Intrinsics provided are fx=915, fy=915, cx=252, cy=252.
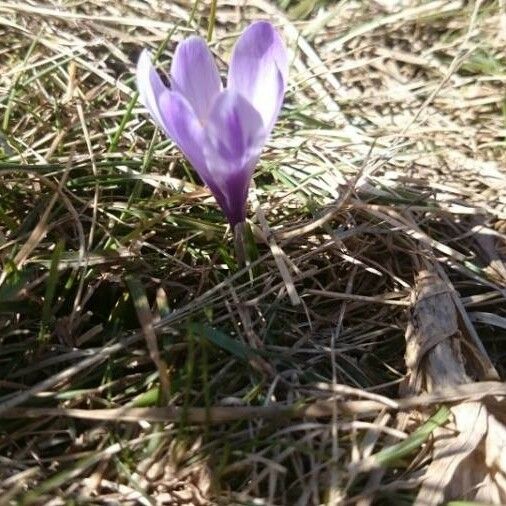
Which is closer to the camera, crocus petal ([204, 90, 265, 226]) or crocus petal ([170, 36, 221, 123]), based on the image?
crocus petal ([204, 90, 265, 226])

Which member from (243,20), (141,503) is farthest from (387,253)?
(243,20)

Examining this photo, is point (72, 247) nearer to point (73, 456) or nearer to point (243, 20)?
point (73, 456)

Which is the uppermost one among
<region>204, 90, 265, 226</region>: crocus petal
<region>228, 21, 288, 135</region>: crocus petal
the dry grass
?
<region>228, 21, 288, 135</region>: crocus petal

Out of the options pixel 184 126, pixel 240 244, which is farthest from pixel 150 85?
pixel 240 244

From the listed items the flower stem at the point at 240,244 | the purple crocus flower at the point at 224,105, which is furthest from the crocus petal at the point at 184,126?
the flower stem at the point at 240,244

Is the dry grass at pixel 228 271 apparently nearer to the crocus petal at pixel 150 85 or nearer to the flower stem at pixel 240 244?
the flower stem at pixel 240 244

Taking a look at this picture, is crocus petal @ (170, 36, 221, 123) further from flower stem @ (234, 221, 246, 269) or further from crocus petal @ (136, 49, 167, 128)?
flower stem @ (234, 221, 246, 269)

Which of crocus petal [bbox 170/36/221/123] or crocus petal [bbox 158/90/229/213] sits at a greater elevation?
crocus petal [bbox 170/36/221/123]

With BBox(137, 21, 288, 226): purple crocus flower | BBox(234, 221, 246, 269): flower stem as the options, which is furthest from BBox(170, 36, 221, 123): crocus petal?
BBox(234, 221, 246, 269): flower stem
